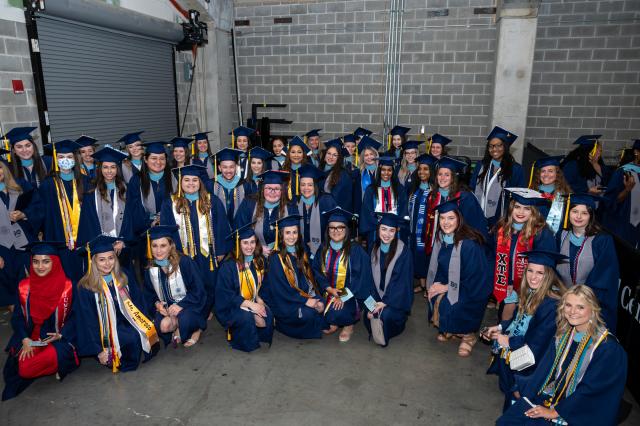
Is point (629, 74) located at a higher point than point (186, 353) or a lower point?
higher

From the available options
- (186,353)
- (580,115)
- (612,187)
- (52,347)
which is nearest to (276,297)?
(186,353)

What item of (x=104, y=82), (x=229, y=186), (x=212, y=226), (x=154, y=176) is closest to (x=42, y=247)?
(x=212, y=226)

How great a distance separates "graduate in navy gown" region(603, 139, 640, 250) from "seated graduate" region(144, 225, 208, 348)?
220 inches

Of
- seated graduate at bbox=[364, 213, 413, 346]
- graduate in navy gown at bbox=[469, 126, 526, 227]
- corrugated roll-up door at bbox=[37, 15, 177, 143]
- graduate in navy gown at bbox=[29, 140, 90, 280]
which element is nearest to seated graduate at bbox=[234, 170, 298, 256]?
seated graduate at bbox=[364, 213, 413, 346]

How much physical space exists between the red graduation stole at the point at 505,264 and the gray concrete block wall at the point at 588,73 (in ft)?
21.6

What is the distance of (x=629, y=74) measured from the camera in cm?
936

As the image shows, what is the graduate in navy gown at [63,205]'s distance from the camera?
5.28 metres

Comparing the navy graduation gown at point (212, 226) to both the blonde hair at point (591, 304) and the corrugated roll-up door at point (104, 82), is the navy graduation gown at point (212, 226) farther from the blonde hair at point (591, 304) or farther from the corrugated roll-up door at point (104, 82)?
the blonde hair at point (591, 304)

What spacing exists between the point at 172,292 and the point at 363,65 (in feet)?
25.1

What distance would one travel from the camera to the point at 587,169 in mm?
6938

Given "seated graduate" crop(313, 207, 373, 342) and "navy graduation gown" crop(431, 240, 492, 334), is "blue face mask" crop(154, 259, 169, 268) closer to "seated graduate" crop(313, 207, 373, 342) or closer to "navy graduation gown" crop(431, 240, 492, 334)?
"seated graduate" crop(313, 207, 373, 342)

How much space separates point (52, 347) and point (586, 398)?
409 cm

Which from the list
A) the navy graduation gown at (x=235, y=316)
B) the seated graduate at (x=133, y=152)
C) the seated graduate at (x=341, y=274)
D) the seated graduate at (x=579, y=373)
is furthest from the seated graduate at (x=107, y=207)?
the seated graduate at (x=579, y=373)

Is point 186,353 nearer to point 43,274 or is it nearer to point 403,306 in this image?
point 43,274
